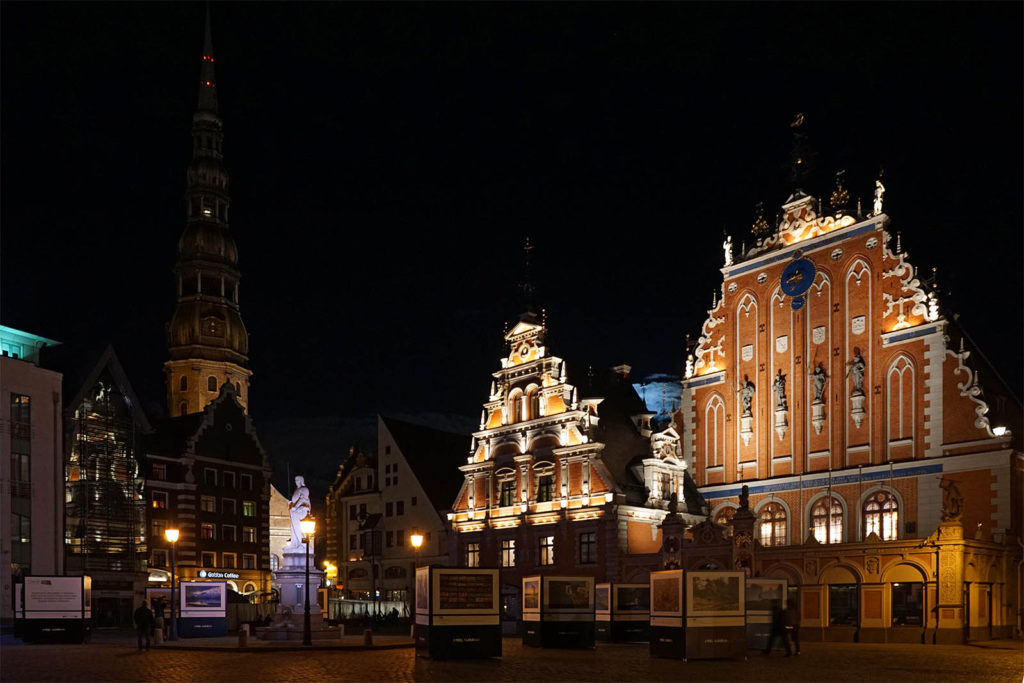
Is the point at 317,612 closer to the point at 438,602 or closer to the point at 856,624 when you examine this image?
the point at 438,602

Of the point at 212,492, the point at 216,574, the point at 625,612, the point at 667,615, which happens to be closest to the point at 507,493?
the point at 625,612

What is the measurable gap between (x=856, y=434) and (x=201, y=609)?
26216 mm

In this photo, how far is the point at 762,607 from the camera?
31438 mm

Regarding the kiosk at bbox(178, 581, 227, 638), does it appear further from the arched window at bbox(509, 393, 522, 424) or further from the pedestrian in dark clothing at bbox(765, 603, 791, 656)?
the pedestrian in dark clothing at bbox(765, 603, 791, 656)

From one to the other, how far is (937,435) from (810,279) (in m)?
8.74

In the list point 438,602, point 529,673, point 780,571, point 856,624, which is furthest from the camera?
point 780,571

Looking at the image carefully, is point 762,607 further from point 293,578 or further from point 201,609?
point 201,609

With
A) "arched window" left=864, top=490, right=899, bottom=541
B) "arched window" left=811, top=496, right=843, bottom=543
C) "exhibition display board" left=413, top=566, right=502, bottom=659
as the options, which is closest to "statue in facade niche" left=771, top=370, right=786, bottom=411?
"arched window" left=811, top=496, right=843, bottom=543

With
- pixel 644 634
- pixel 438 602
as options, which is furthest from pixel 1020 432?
pixel 438 602

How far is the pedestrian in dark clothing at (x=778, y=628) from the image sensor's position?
3078 cm

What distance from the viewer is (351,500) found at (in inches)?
2717

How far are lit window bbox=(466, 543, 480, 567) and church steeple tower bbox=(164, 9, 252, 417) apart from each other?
141 feet

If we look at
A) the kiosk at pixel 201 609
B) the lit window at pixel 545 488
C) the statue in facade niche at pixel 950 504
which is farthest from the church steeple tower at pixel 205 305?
the statue in facade niche at pixel 950 504

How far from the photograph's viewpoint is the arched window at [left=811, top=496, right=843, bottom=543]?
4578 centimetres
